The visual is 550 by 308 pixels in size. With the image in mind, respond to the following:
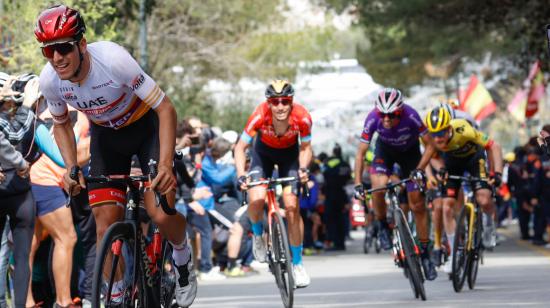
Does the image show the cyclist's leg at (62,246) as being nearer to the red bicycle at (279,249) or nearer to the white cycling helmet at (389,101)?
the red bicycle at (279,249)

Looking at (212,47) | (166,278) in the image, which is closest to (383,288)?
(166,278)

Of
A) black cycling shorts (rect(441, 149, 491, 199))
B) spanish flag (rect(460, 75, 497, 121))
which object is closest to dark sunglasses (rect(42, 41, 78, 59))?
black cycling shorts (rect(441, 149, 491, 199))

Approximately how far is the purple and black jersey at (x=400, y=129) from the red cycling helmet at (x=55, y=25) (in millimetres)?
6841

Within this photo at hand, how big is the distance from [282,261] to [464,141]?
12.3 feet

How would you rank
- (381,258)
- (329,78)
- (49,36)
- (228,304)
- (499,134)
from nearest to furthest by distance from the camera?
1. (49,36)
2. (228,304)
3. (381,258)
4. (329,78)
5. (499,134)

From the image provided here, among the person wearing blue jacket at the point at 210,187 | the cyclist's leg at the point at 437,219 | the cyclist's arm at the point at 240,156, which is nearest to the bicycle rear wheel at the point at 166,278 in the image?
the cyclist's arm at the point at 240,156

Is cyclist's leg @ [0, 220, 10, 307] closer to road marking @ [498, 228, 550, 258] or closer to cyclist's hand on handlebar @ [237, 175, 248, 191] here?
cyclist's hand on handlebar @ [237, 175, 248, 191]

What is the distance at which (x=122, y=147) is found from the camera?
29.9ft

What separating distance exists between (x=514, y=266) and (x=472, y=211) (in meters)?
4.74

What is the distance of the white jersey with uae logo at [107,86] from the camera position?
880 cm

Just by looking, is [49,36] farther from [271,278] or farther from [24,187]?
[271,278]

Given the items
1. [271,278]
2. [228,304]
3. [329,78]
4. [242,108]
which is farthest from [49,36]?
[329,78]

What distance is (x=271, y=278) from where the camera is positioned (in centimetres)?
1892

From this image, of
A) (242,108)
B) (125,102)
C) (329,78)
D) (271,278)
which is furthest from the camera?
(329,78)
